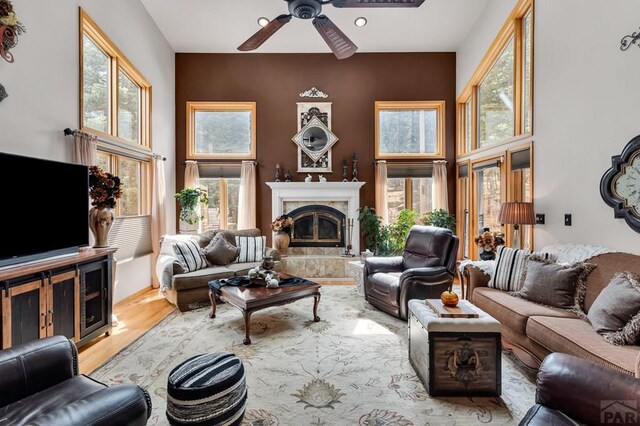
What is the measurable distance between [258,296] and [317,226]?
313 cm

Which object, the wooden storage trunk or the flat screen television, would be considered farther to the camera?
the flat screen television

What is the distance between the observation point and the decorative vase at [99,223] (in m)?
3.36

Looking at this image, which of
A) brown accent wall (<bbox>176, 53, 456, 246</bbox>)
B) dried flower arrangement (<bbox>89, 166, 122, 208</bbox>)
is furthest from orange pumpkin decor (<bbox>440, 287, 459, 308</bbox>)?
brown accent wall (<bbox>176, 53, 456, 246</bbox>)

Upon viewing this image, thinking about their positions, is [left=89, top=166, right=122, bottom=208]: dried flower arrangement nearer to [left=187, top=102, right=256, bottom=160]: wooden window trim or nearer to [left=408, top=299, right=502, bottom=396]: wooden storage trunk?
[left=187, top=102, right=256, bottom=160]: wooden window trim

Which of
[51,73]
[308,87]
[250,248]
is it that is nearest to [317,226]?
[250,248]

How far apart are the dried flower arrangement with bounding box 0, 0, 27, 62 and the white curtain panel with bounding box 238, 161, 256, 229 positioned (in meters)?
3.68

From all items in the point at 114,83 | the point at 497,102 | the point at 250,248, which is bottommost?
the point at 250,248

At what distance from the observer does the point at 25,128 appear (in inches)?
111

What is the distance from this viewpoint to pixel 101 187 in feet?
11.1

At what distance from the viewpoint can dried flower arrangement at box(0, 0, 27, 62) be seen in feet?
8.22

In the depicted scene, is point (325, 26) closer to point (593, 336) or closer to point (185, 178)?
point (593, 336)

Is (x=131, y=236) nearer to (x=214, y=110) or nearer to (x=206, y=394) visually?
(x=214, y=110)

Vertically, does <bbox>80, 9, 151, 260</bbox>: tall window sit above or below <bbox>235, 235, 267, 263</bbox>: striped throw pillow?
above

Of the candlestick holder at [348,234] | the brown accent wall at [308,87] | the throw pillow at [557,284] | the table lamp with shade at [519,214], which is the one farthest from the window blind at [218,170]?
the throw pillow at [557,284]
